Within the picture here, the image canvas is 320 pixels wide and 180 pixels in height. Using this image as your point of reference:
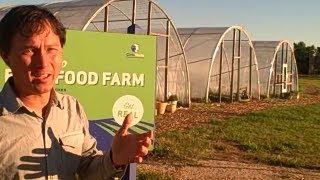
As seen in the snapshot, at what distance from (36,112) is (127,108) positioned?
2.03m

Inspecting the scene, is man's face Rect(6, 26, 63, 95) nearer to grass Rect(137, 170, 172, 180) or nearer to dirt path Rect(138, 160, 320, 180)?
grass Rect(137, 170, 172, 180)

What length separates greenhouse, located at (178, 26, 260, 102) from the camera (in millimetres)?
20578

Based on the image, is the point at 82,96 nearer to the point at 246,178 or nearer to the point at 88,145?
the point at 88,145

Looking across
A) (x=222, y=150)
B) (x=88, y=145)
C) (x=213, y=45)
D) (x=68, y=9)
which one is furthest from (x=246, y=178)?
(x=213, y=45)

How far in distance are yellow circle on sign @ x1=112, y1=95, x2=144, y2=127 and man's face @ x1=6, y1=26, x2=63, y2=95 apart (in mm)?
1992

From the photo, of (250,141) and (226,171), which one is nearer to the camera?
(226,171)

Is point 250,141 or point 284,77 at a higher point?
point 284,77

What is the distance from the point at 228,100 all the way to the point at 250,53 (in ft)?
9.50

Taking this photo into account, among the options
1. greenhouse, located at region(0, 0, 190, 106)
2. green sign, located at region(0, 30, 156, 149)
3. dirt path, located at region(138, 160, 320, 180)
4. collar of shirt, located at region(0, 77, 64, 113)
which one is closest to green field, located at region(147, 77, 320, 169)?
dirt path, located at region(138, 160, 320, 180)

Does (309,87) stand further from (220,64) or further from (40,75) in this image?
(40,75)

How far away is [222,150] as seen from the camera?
9938 mm

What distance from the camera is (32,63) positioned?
201cm

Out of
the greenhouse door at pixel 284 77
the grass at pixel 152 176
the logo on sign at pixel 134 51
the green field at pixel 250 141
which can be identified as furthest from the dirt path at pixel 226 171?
the greenhouse door at pixel 284 77

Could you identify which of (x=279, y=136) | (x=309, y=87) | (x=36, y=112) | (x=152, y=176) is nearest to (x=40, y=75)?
(x=36, y=112)
